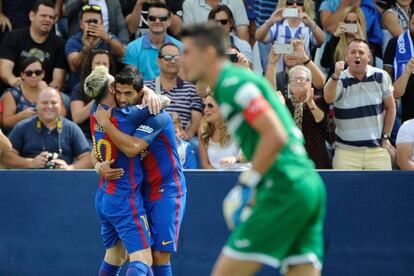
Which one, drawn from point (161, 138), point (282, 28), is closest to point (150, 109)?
point (161, 138)

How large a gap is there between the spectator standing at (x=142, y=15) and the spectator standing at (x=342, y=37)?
211 cm

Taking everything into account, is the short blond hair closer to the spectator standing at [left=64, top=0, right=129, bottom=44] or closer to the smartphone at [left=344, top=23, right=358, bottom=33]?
the smartphone at [left=344, top=23, right=358, bottom=33]

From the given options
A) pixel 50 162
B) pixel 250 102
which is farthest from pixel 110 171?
pixel 250 102

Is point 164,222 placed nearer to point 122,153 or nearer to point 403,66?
point 122,153

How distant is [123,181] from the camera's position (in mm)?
7973

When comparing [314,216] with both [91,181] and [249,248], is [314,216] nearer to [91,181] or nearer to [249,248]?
[249,248]

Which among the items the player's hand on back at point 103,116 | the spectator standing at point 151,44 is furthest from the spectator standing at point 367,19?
the player's hand on back at point 103,116

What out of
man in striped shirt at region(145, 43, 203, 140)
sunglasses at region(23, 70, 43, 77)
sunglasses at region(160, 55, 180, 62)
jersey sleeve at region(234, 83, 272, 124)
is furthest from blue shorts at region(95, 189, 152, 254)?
sunglasses at region(23, 70, 43, 77)

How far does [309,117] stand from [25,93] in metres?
3.50

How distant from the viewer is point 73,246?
32.5 ft

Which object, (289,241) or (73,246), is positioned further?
(73,246)

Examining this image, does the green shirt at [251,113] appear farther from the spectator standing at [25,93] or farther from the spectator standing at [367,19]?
the spectator standing at [367,19]

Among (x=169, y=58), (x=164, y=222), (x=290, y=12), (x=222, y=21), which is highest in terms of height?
(x=290, y=12)

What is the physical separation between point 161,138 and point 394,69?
14.8 ft
